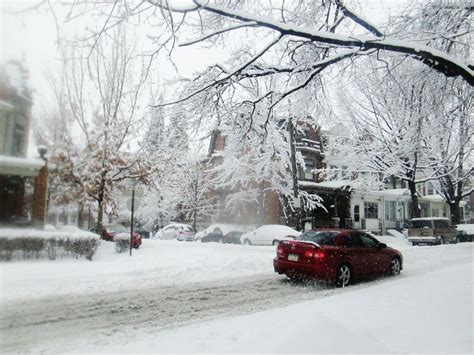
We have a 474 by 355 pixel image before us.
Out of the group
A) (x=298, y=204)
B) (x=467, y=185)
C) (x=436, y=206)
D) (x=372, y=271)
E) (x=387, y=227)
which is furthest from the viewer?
(x=436, y=206)

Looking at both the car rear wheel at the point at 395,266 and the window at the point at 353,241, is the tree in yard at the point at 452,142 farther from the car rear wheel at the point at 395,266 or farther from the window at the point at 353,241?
the car rear wheel at the point at 395,266

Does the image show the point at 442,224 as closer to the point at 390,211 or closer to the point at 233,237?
the point at 390,211

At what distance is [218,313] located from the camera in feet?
21.3

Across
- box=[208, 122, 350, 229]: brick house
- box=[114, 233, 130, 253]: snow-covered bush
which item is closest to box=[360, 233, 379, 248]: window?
box=[114, 233, 130, 253]: snow-covered bush

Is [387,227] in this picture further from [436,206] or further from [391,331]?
[391,331]

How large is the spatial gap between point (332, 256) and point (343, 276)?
0.67 metres

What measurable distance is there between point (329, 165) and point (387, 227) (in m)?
8.01

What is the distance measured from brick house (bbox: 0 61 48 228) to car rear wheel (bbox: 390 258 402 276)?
10.4 meters

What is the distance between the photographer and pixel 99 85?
5297 mm

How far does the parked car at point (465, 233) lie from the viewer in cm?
2836

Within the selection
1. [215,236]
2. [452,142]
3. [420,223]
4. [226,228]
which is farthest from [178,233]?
[452,142]

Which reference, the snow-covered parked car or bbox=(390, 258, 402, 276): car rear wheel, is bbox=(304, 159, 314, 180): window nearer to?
the snow-covered parked car

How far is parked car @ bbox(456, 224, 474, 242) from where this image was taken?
28.4 meters

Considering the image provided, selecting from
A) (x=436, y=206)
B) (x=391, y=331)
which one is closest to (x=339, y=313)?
(x=391, y=331)
